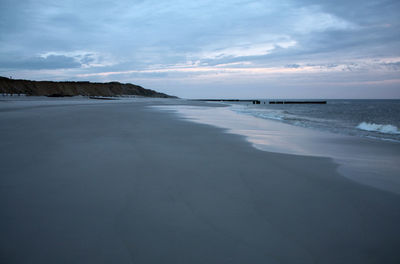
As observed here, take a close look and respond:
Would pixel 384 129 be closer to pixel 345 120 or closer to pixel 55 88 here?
pixel 345 120

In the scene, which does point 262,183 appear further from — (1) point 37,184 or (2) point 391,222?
(1) point 37,184

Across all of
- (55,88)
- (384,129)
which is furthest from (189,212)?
(55,88)

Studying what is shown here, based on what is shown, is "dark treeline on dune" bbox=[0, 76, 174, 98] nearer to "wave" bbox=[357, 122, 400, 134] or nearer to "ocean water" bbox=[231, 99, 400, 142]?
"ocean water" bbox=[231, 99, 400, 142]

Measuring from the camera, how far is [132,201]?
10.0 ft

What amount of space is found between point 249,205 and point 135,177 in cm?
185

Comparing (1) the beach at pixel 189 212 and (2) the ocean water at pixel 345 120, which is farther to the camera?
(2) the ocean water at pixel 345 120

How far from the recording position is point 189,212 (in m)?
2.82

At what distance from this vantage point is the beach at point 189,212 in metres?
2.14

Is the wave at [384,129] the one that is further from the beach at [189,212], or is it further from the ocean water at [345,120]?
the beach at [189,212]

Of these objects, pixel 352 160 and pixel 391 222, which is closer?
pixel 391 222

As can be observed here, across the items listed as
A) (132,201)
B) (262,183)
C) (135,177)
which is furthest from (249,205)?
(135,177)

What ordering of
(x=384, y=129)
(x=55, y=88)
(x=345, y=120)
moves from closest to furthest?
(x=384, y=129), (x=345, y=120), (x=55, y=88)

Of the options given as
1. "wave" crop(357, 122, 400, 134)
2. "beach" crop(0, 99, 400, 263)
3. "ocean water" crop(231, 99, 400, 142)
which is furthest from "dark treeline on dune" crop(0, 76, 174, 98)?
"beach" crop(0, 99, 400, 263)

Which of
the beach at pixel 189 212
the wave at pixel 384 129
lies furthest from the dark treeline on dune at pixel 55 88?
the beach at pixel 189 212
